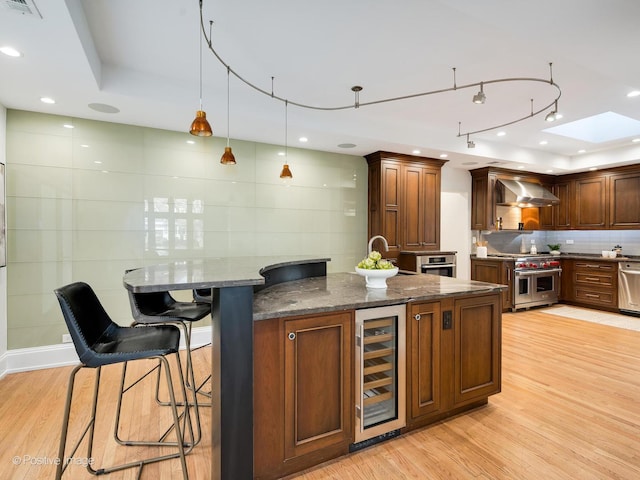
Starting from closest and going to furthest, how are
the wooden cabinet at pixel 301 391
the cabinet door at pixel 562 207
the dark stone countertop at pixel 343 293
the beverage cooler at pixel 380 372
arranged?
the wooden cabinet at pixel 301 391 → the dark stone countertop at pixel 343 293 → the beverage cooler at pixel 380 372 → the cabinet door at pixel 562 207

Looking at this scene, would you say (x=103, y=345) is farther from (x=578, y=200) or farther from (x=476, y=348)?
(x=578, y=200)

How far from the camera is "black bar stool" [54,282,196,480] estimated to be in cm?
147

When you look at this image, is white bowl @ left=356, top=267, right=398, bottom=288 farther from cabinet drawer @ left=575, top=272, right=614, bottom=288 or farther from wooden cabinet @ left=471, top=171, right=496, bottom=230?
cabinet drawer @ left=575, top=272, right=614, bottom=288

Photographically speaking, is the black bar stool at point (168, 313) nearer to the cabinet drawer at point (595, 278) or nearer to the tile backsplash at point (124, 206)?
the tile backsplash at point (124, 206)

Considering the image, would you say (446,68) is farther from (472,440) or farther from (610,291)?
(610,291)

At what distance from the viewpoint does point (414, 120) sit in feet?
A: 14.1

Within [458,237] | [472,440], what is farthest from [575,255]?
[472,440]

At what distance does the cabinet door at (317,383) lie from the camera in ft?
5.66

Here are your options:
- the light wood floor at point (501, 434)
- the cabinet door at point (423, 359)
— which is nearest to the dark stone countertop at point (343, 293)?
the cabinet door at point (423, 359)

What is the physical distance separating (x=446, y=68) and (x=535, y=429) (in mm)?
2916

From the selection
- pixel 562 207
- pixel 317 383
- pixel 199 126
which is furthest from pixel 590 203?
pixel 199 126

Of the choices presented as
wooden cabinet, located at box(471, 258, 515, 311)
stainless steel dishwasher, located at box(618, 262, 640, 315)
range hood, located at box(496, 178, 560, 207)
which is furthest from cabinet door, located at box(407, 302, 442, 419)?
stainless steel dishwasher, located at box(618, 262, 640, 315)

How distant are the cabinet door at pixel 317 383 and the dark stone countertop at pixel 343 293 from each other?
0.25ft

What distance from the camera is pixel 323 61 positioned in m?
2.81
